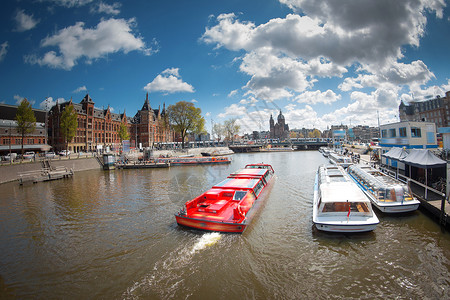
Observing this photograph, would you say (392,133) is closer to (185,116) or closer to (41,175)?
(41,175)

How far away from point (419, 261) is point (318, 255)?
13.6 ft

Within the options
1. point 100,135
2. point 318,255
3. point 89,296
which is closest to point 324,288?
point 318,255

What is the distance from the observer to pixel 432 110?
86.1m

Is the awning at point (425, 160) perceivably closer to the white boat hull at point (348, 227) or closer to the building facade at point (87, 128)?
the white boat hull at point (348, 227)

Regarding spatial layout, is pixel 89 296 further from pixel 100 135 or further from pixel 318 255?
pixel 100 135

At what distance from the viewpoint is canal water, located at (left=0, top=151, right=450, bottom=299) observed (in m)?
7.77

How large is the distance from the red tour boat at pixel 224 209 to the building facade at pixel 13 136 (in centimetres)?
5552

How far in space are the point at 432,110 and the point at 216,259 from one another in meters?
116

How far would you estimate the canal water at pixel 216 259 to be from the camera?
25.5ft

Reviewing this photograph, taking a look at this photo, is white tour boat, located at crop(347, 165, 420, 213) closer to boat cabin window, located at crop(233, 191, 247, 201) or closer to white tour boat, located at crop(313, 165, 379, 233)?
white tour boat, located at crop(313, 165, 379, 233)

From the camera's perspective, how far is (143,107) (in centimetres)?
9900

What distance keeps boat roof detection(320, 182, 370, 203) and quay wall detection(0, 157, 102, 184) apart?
137 feet

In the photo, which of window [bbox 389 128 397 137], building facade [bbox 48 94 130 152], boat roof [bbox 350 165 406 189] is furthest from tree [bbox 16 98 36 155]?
window [bbox 389 128 397 137]

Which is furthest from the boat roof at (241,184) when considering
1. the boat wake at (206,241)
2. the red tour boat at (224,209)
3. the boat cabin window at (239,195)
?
the boat wake at (206,241)
